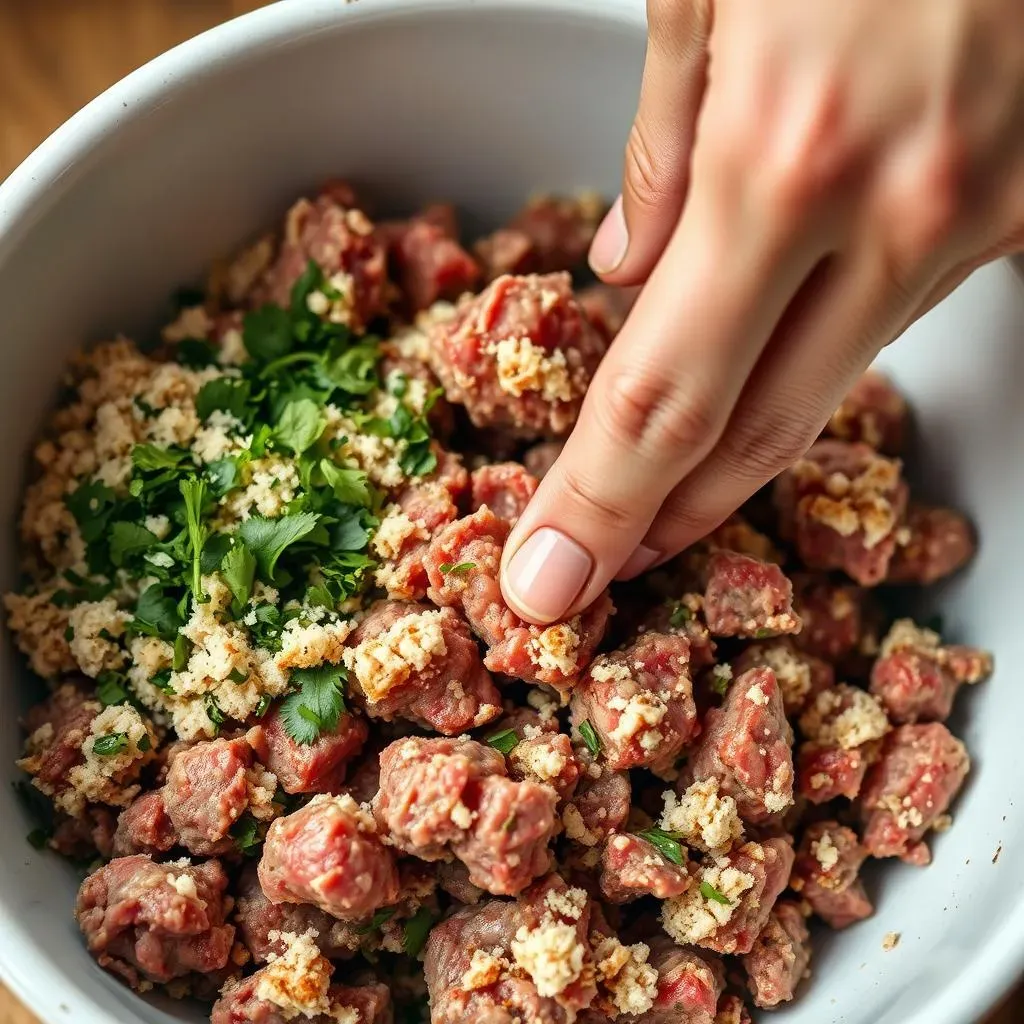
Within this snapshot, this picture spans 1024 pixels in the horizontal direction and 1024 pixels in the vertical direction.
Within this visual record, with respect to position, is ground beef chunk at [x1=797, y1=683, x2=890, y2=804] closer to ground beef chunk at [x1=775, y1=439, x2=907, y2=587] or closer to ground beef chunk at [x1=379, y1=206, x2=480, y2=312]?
ground beef chunk at [x1=775, y1=439, x2=907, y2=587]

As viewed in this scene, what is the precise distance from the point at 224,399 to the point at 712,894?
4.76 ft

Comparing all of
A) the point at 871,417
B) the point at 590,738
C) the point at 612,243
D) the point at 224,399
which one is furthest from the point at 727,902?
the point at 224,399

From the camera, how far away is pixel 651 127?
2039 millimetres

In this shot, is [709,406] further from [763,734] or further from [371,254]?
[371,254]

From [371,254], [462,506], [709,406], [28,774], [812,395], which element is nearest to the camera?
[709,406]

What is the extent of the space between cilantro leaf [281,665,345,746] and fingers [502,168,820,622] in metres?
0.43

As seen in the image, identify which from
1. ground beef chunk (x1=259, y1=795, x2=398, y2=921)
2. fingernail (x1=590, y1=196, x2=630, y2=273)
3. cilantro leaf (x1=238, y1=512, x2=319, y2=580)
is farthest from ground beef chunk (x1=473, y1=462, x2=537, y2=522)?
ground beef chunk (x1=259, y1=795, x2=398, y2=921)

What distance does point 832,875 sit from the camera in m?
2.34

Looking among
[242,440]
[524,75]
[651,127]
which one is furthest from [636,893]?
[524,75]

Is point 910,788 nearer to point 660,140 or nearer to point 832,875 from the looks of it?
point 832,875

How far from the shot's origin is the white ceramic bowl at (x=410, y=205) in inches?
87.4

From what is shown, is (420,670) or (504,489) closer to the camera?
(420,670)

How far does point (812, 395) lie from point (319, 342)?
117 cm

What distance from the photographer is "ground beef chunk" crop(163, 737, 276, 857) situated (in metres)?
2.11
